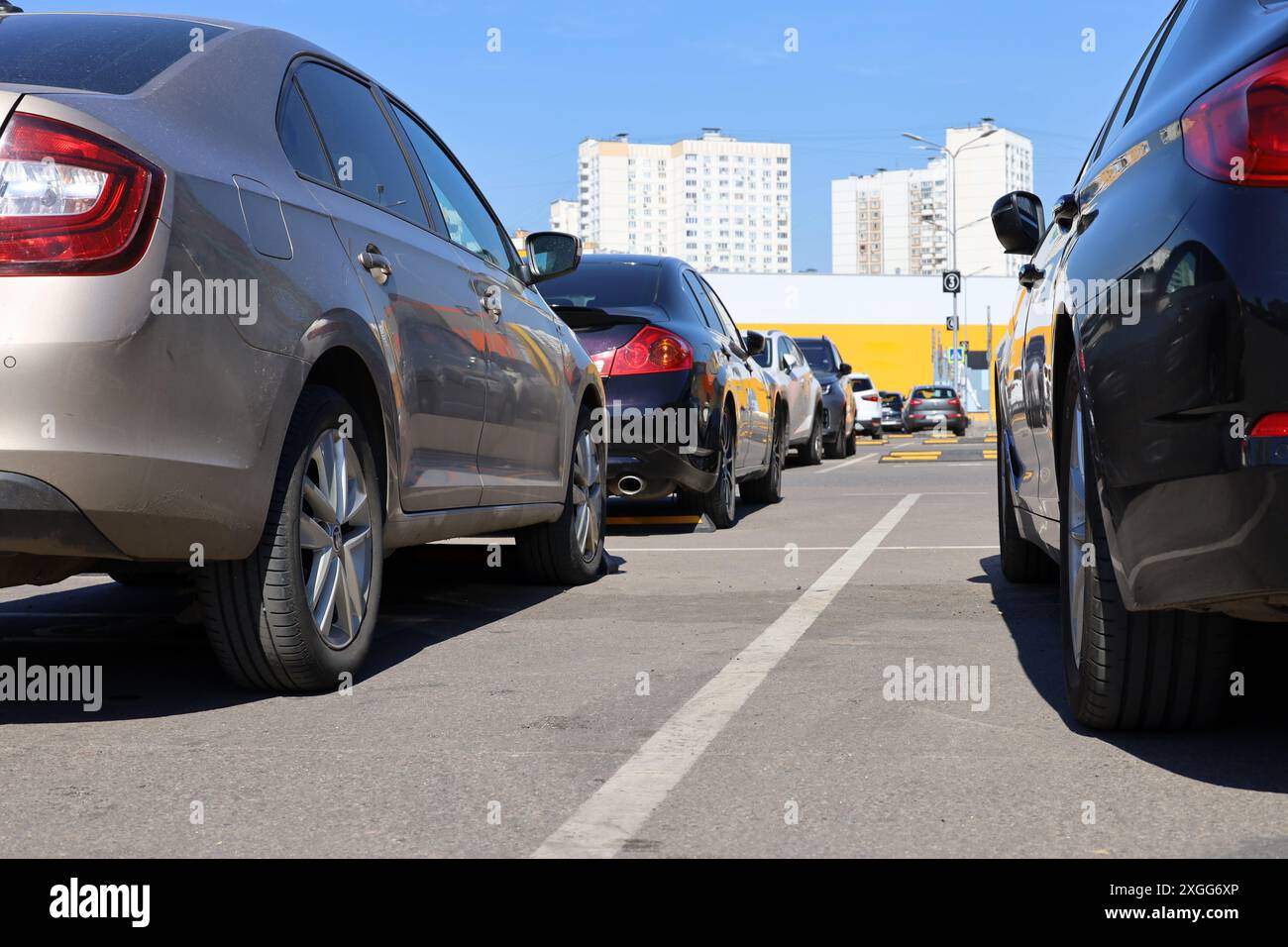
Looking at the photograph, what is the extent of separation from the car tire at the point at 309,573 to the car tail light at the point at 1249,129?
7.17 ft

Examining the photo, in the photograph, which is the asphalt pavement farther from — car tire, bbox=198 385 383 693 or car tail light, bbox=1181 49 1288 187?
car tail light, bbox=1181 49 1288 187

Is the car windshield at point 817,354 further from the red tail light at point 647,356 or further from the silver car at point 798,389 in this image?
the red tail light at point 647,356

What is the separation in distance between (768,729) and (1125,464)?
43.1 inches

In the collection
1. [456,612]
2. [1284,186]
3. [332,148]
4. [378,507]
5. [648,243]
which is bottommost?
[456,612]

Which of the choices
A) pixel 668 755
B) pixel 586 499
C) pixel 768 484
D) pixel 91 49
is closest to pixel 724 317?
pixel 768 484

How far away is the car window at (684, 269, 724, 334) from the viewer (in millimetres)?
10000

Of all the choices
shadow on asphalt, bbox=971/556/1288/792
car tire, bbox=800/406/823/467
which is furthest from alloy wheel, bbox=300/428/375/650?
car tire, bbox=800/406/823/467

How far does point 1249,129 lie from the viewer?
2.89 meters

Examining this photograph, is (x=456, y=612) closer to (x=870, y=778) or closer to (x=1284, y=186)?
(x=870, y=778)

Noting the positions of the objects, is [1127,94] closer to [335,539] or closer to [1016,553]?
[1016,553]

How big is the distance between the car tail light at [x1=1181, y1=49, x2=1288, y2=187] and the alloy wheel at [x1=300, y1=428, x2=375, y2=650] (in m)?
2.22

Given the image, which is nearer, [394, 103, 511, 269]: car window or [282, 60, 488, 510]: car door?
[282, 60, 488, 510]: car door

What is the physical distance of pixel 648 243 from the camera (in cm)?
13188
